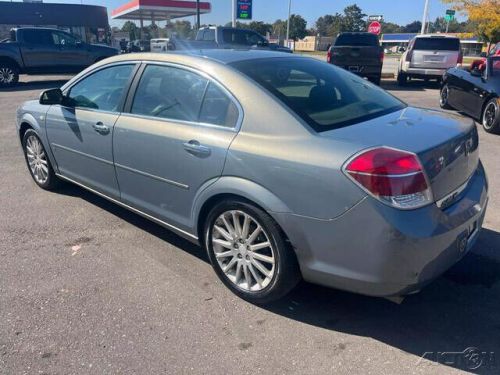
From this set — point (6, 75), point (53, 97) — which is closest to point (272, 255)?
point (53, 97)

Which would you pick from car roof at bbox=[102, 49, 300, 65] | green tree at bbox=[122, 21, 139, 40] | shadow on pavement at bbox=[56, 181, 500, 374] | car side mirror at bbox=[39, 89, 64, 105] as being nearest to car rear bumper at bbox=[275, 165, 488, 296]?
shadow on pavement at bbox=[56, 181, 500, 374]

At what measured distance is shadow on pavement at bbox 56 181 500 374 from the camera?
2.51 metres

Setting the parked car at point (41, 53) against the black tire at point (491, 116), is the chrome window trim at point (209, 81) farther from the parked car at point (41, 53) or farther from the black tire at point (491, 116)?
the parked car at point (41, 53)

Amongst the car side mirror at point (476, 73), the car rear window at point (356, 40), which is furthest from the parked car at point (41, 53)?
the car side mirror at point (476, 73)

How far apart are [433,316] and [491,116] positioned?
6.39m

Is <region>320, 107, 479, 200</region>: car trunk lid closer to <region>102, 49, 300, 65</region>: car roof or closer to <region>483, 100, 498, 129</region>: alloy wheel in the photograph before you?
<region>102, 49, 300, 65</region>: car roof

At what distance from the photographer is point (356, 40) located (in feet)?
49.1

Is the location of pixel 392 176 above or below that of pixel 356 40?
below

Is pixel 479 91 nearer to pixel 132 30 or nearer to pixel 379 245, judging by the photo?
pixel 379 245

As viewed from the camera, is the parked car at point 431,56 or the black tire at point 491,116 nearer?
the black tire at point 491,116

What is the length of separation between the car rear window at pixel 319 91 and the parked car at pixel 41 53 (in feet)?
50.5

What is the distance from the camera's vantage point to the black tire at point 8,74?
51.1 ft

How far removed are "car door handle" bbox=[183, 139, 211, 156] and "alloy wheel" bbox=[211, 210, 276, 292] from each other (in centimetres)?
43

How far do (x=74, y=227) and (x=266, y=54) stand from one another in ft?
7.88
